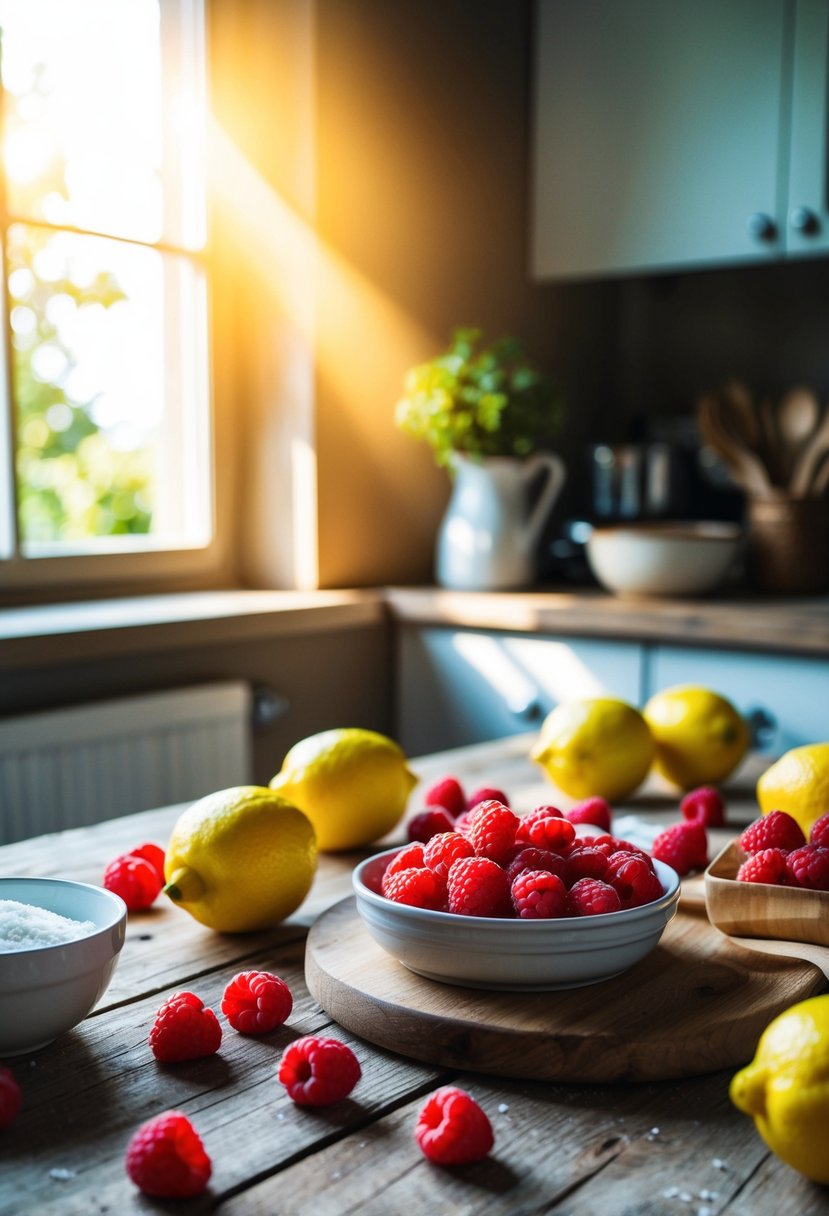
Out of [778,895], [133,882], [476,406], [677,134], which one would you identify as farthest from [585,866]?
[677,134]

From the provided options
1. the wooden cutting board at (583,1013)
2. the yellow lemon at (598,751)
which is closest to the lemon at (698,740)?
the yellow lemon at (598,751)

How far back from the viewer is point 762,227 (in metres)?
2.19

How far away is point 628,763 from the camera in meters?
1.17

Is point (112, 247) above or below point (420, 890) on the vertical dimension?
above

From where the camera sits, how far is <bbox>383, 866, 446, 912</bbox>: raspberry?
714mm

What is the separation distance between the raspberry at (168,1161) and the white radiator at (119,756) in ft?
4.12

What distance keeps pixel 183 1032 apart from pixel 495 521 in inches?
67.9

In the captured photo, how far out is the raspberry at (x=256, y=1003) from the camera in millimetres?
709

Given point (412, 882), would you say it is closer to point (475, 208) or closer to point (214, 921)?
point (214, 921)

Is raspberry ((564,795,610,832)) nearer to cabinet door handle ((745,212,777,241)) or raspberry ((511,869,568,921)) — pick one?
raspberry ((511,869,568,921))

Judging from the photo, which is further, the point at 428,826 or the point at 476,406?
the point at 476,406

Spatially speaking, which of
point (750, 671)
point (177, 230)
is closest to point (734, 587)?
point (750, 671)

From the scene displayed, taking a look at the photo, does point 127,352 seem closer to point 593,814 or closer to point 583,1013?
point 593,814

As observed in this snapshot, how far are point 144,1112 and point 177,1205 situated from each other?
90 mm
